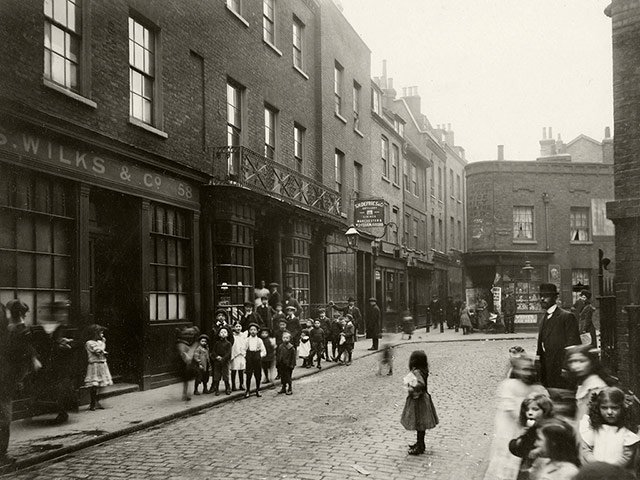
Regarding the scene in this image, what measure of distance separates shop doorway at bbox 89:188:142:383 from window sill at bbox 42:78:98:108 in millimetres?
1879

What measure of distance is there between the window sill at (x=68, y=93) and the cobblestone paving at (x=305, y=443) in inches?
211

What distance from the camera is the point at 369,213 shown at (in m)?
25.7

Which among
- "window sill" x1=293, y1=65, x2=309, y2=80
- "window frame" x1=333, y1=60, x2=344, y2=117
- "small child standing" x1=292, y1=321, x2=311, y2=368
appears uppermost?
"window frame" x1=333, y1=60, x2=344, y2=117

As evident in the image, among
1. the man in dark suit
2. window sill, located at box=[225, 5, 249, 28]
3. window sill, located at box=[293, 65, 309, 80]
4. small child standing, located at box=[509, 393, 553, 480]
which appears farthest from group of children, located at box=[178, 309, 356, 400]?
window sill, located at box=[293, 65, 309, 80]

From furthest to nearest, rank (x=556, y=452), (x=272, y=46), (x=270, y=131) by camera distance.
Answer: (x=270, y=131) < (x=272, y=46) < (x=556, y=452)

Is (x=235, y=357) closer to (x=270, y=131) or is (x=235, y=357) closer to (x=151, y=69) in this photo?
(x=151, y=69)

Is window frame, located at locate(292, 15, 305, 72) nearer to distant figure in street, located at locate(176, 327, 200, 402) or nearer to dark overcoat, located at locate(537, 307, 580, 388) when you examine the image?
distant figure in street, located at locate(176, 327, 200, 402)

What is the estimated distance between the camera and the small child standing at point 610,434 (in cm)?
485

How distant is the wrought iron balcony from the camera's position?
1610cm

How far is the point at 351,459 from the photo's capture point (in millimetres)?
7488

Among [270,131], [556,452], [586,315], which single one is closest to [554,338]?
[556,452]

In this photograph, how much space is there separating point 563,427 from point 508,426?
70.0 inches

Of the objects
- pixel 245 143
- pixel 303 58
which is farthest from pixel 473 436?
pixel 303 58

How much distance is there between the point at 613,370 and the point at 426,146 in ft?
102
